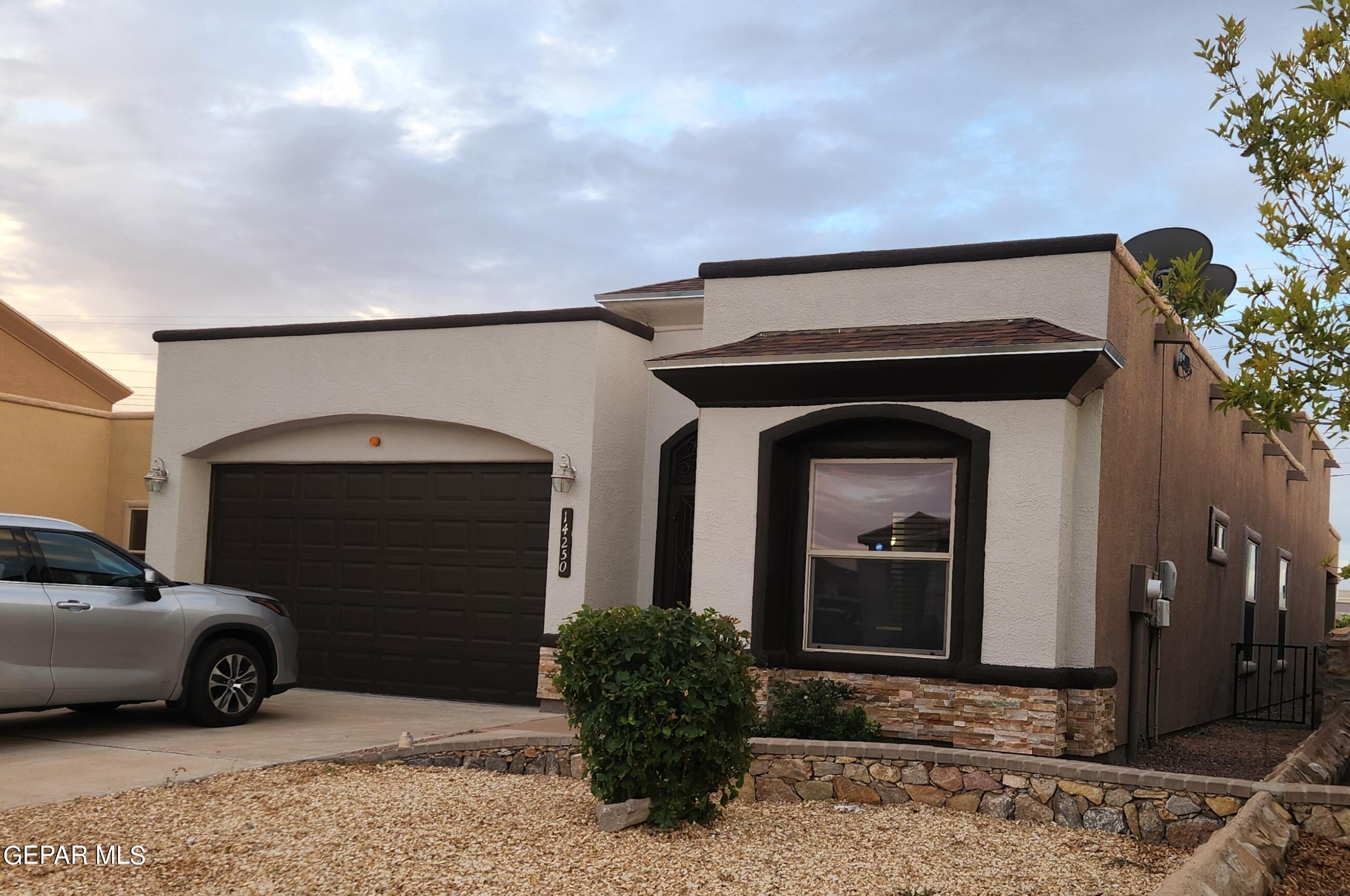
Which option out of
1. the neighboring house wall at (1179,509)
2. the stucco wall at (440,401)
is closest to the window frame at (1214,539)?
the neighboring house wall at (1179,509)

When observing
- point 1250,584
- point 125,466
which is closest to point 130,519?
point 125,466

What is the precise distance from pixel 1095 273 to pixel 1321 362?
136 inches

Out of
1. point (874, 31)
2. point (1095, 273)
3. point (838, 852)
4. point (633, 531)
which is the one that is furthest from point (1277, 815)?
point (874, 31)

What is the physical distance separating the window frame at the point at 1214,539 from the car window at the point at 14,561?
36.5 ft

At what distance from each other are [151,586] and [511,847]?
455 centimetres

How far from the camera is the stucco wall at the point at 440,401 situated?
459 inches

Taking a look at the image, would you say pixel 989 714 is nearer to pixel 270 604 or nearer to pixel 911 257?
pixel 911 257

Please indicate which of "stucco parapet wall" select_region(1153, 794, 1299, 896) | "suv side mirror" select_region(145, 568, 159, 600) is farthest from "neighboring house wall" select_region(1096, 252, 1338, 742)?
"suv side mirror" select_region(145, 568, 159, 600)

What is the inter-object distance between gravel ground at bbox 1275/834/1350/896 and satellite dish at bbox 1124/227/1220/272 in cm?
622

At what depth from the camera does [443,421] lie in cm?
1241

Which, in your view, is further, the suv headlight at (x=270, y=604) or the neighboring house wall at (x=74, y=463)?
the neighboring house wall at (x=74, y=463)

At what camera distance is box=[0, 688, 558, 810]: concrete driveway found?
7.43 m

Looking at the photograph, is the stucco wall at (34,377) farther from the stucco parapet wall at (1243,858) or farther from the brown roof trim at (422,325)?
the stucco parapet wall at (1243,858)

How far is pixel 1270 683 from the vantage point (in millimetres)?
14633
